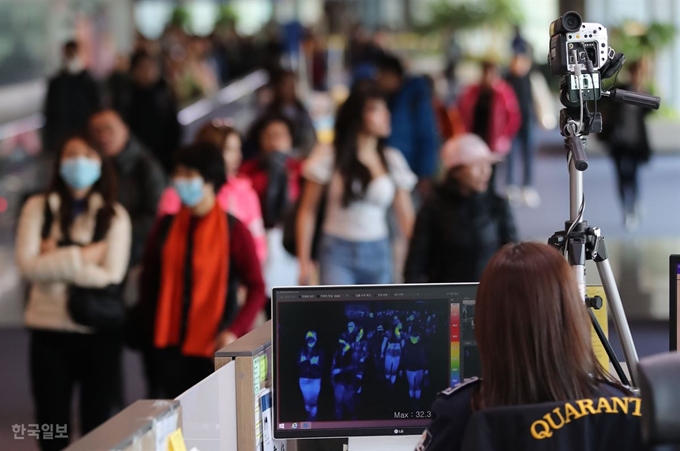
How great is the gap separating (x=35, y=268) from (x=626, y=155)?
7589mm

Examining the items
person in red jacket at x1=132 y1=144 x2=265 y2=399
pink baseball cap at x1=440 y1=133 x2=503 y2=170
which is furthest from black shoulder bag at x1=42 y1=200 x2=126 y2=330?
pink baseball cap at x1=440 y1=133 x2=503 y2=170

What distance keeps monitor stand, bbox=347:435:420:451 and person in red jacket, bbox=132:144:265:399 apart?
67.8 inches

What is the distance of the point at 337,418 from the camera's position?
2.72m

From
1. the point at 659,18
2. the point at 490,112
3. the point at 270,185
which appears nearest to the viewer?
the point at 270,185

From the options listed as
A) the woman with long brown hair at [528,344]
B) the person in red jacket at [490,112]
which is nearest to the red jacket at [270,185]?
the woman with long brown hair at [528,344]

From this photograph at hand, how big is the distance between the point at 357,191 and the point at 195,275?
3.42ft

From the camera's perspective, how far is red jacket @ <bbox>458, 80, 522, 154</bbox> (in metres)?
11.1

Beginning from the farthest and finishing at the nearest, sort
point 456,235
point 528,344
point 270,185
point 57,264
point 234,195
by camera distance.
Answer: point 270,185 < point 234,195 < point 456,235 < point 57,264 < point 528,344

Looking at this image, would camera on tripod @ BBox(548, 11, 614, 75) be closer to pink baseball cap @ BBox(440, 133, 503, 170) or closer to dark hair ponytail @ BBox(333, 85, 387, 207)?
pink baseball cap @ BBox(440, 133, 503, 170)

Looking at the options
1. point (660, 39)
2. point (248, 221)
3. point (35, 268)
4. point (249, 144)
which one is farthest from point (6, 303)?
point (660, 39)

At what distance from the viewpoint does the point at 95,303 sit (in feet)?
15.2

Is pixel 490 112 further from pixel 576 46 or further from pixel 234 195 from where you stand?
pixel 576 46

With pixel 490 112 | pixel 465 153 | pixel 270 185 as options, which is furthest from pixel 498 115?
pixel 465 153

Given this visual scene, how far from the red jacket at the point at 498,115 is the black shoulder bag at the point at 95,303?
6.85m
